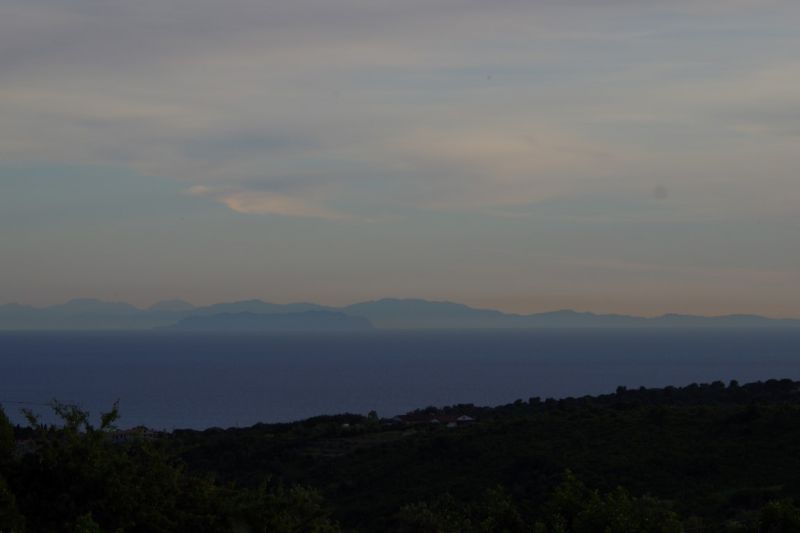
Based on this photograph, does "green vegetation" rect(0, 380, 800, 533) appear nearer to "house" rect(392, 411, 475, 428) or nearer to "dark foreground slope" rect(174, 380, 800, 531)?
"dark foreground slope" rect(174, 380, 800, 531)

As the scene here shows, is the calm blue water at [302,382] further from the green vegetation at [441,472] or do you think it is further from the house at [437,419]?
the green vegetation at [441,472]

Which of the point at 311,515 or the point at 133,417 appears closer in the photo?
the point at 311,515

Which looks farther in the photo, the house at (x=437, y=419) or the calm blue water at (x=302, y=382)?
the calm blue water at (x=302, y=382)

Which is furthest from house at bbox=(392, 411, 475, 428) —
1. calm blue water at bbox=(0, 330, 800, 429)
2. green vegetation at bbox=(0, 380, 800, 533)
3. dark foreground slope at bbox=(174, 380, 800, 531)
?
calm blue water at bbox=(0, 330, 800, 429)

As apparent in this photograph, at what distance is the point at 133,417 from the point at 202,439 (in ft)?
166

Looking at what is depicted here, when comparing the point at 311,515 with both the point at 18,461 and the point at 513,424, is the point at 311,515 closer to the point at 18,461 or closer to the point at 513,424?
the point at 18,461

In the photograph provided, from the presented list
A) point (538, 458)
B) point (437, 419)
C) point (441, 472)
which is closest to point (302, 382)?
point (437, 419)

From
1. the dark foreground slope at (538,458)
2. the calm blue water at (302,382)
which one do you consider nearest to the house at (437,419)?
the dark foreground slope at (538,458)

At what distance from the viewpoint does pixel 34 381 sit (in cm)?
13712

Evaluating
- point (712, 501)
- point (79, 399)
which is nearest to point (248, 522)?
point (712, 501)

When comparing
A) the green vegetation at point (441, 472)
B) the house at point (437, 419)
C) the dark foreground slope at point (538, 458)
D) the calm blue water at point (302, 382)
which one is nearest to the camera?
the green vegetation at point (441, 472)

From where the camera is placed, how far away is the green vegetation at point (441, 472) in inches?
495

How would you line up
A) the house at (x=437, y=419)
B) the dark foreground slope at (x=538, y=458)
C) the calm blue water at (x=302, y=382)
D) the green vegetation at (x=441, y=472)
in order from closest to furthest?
1. the green vegetation at (x=441, y=472)
2. the dark foreground slope at (x=538, y=458)
3. the house at (x=437, y=419)
4. the calm blue water at (x=302, y=382)

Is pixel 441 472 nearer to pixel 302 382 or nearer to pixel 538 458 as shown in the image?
pixel 538 458
